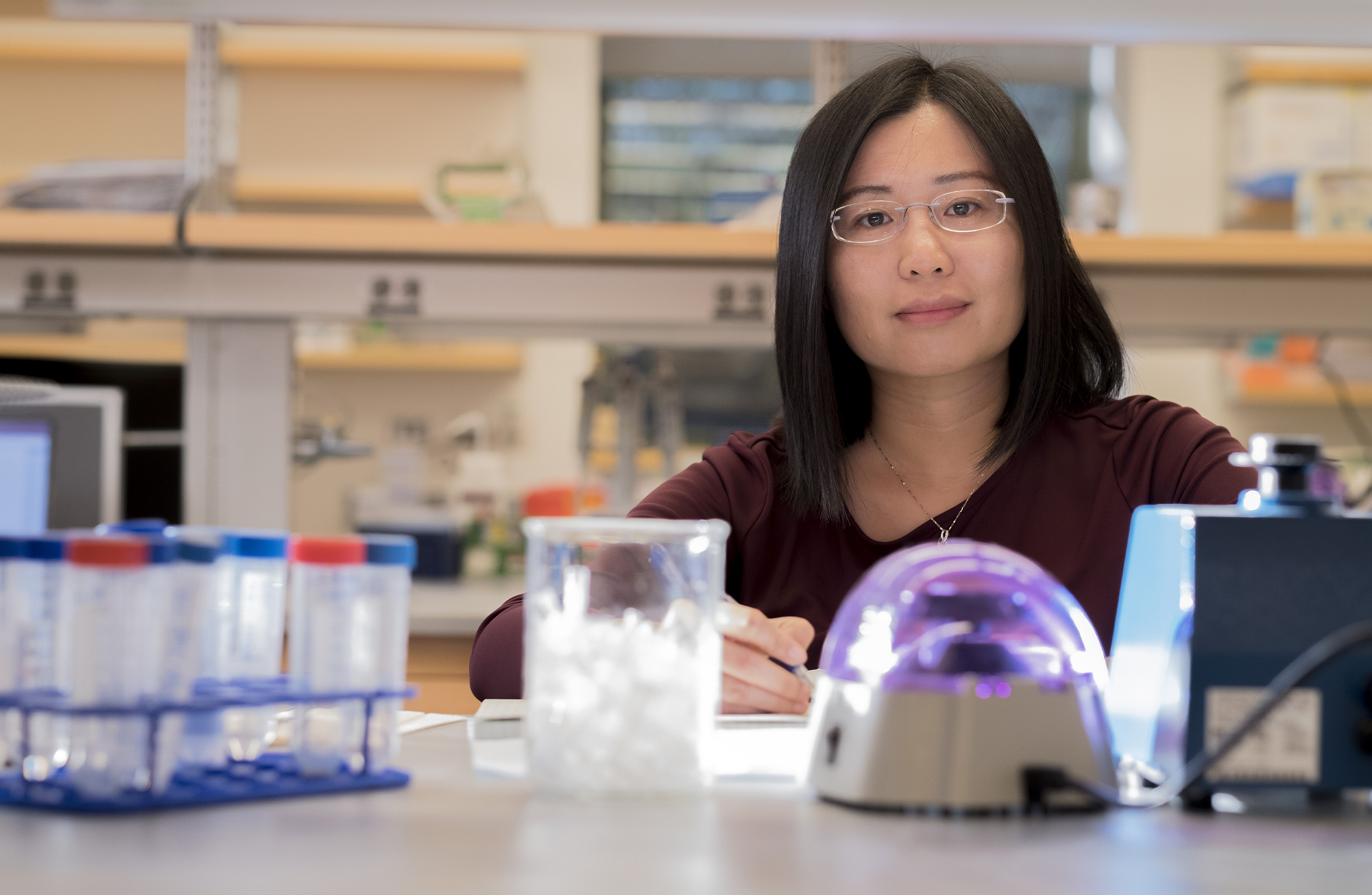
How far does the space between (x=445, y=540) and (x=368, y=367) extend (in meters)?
1.85

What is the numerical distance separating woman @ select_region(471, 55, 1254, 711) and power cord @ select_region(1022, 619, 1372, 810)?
0.56m


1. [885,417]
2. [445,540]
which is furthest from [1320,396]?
[885,417]

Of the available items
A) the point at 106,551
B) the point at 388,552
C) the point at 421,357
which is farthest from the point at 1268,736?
the point at 421,357

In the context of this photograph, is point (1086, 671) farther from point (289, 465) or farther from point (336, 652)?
point (289, 465)

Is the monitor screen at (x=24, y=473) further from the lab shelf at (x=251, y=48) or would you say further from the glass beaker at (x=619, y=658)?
the lab shelf at (x=251, y=48)

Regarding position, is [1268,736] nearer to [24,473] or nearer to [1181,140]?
[24,473]

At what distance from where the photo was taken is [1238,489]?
1184 millimetres

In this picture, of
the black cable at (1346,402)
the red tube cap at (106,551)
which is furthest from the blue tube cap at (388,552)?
the black cable at (1346,402)

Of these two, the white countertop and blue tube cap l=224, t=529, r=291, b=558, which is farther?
the white countertop

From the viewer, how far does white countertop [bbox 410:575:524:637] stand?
83.8 inches

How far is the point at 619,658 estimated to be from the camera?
0.68 meters

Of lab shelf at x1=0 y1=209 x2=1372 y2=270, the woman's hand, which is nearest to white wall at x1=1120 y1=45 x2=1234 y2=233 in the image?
lab shelf at x1=0 y1=209 x2=1372 y2=270

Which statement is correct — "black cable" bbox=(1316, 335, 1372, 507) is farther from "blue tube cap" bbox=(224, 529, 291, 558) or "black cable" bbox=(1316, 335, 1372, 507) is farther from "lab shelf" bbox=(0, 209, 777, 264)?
"blue tube cap" bbox=(224, 529, 291, 558)

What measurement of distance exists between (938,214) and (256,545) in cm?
83
